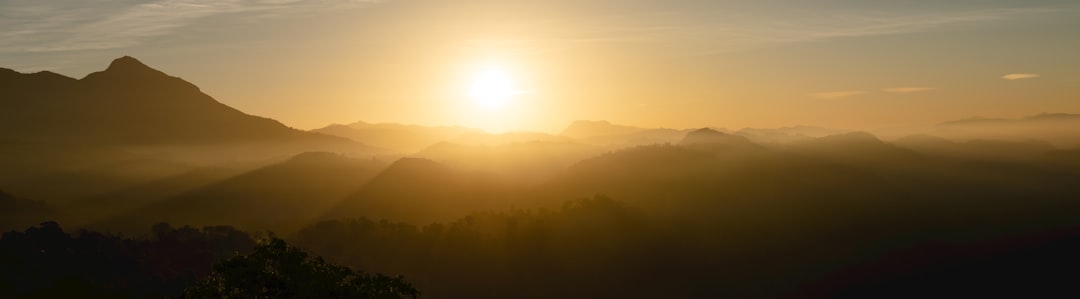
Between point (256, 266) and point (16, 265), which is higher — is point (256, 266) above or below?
above

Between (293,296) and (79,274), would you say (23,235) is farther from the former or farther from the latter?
(293,296)

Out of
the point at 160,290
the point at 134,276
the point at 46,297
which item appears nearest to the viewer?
the point at 46,297

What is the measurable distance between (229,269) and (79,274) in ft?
456

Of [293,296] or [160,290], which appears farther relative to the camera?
[160,290]

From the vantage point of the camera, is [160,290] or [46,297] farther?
[160,290]

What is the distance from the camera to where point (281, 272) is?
41219mm

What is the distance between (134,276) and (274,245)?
142 m

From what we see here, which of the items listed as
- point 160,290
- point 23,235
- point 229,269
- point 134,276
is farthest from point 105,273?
point 229,269

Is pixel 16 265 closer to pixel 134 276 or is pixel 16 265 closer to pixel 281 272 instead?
pixel 134 276

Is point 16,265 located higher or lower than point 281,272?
lower

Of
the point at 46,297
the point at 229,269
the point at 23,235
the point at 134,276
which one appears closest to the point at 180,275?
the point at 134,276

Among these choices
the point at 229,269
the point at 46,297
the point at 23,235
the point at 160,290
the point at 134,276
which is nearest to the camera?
the point at 229,269

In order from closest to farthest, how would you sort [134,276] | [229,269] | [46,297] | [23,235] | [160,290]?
[229,269] < [46,297] < [160,290] < [134,276] < [23,235]

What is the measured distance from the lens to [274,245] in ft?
136
